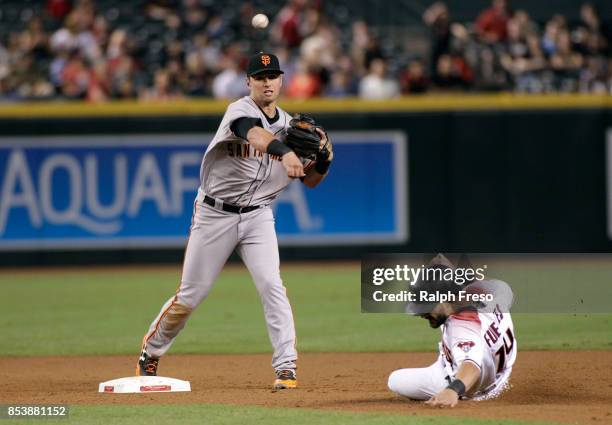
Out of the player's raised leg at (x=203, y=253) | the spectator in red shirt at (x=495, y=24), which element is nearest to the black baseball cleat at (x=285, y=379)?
the player's raised leg at (x=203, y=253)

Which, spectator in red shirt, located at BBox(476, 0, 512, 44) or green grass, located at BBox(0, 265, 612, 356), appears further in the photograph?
spectator in red shirt, located at BBox(476, 0, 512, 44)

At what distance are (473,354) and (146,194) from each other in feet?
34.6

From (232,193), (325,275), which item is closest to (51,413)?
(232,193)

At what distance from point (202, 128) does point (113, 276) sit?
7.93 ft

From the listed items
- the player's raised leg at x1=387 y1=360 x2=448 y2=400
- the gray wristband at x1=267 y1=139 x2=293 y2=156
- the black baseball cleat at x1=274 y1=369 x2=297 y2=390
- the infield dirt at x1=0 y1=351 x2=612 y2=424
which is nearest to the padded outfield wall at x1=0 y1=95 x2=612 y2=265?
the infield dirt at x1=0 y1=351 x2=612 y2=424

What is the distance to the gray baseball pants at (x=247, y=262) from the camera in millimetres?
7426

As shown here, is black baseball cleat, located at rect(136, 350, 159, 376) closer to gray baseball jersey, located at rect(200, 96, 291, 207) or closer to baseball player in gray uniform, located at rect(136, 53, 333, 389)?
baseball player in gray uniform, located at rect(136, 53, 333, 389)

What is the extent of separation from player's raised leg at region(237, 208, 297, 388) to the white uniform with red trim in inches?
34.8

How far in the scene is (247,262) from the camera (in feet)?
24.9

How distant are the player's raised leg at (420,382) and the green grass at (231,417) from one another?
406 millimetres

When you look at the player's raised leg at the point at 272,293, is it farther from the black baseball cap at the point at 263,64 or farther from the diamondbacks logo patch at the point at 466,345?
the diamondbacks logo patch at the point at 466,345

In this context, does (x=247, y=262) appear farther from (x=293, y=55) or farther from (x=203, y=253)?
(x=293, y=55)

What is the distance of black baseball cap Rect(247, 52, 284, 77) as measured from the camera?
23.9ft

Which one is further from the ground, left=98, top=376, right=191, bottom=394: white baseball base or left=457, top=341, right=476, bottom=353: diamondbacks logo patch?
left=457, top=341, right=476, bottom=353: diamondbacks logo patch
